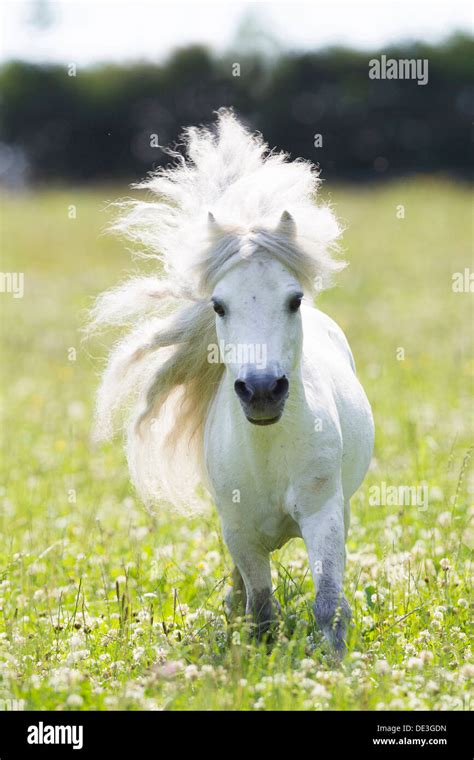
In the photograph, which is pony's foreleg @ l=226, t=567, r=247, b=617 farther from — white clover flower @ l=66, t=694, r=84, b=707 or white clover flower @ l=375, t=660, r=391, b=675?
white clover flower @ l=66, t=694, r=84, b=707

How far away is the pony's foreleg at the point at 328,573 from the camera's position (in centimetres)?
443

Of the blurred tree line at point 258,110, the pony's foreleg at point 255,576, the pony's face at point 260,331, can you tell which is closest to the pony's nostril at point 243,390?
the pony's face at point 260,331

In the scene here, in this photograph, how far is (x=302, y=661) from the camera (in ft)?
13.9

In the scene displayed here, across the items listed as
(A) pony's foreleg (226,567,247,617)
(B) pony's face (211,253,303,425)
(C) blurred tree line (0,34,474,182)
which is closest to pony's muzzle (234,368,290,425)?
(B) pony's face (211,253,303,425)

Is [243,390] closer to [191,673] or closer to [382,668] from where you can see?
[191,673]

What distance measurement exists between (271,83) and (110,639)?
38.7 meters

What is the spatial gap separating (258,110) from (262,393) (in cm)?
3776

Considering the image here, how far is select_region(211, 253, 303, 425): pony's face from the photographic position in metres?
4.02

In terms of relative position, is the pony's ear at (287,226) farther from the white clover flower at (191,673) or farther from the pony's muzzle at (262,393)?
the white clover flower at (191,673)

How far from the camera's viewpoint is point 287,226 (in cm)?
451

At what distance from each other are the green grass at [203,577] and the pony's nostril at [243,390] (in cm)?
104
